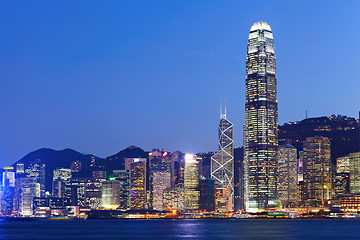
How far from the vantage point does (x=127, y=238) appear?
159250 mm

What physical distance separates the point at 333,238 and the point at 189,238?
35.4 m

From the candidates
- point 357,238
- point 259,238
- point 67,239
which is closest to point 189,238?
point 259,238

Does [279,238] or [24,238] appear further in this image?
[24,238]

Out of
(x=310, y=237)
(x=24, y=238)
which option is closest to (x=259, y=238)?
(x=310, y=237)

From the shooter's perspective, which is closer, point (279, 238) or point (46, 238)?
point (279, 238)

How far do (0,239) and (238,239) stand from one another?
192 feet

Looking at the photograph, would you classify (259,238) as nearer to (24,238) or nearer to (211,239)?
(211,239)

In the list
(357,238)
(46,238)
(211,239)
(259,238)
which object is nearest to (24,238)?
(46,238)

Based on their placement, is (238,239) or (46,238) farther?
(46,238)

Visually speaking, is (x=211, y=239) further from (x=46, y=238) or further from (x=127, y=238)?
(x=46, y=238)

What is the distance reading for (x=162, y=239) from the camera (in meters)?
156

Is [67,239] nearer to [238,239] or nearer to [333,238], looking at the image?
[238,239]

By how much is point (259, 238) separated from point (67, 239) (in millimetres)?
46796

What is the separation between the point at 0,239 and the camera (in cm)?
16075
